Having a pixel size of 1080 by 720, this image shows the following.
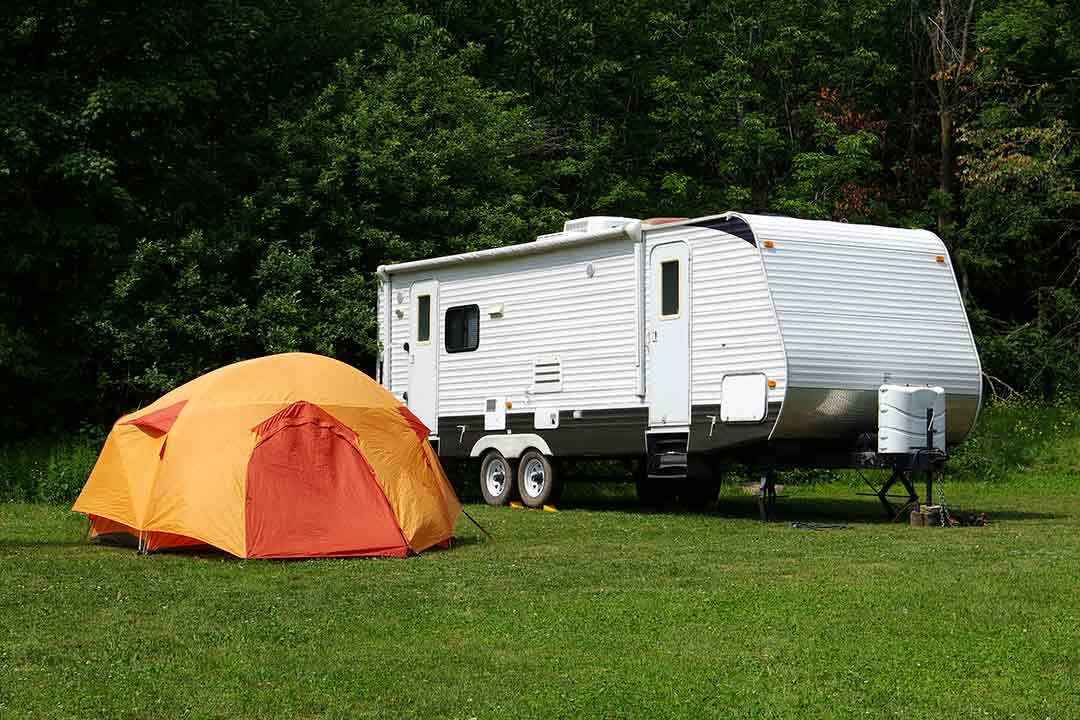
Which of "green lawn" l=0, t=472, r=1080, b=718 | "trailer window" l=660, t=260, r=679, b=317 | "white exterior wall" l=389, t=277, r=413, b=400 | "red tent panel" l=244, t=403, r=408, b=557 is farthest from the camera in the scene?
"white exterior wall" l=389, t=277, r=413, b=400

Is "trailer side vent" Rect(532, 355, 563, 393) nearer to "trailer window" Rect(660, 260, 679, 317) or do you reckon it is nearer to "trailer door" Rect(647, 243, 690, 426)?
"trailer door" Rect(647, 243, 690, 426)

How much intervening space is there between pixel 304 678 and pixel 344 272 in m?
17.7

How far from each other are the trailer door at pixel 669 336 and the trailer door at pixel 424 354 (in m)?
4.21

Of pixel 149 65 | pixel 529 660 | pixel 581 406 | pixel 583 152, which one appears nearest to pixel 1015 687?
pixel 529 660

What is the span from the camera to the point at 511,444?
65.0 feet

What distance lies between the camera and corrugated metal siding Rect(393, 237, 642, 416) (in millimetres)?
18250

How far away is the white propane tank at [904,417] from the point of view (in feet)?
52.5

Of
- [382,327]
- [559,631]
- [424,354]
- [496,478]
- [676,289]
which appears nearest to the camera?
[559,631]

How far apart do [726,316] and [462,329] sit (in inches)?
199

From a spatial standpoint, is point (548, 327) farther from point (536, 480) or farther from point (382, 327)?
point (382, 327)

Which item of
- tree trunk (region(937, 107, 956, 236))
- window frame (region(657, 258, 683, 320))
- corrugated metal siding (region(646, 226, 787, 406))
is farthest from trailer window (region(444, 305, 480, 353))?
tree trunk (region(937, 107, 956, 236))

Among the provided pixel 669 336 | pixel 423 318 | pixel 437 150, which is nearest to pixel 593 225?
pixel 669 336

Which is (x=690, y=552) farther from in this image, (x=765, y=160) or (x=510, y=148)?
(x=765, y=160)

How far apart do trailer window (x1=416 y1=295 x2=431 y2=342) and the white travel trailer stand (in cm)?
120
